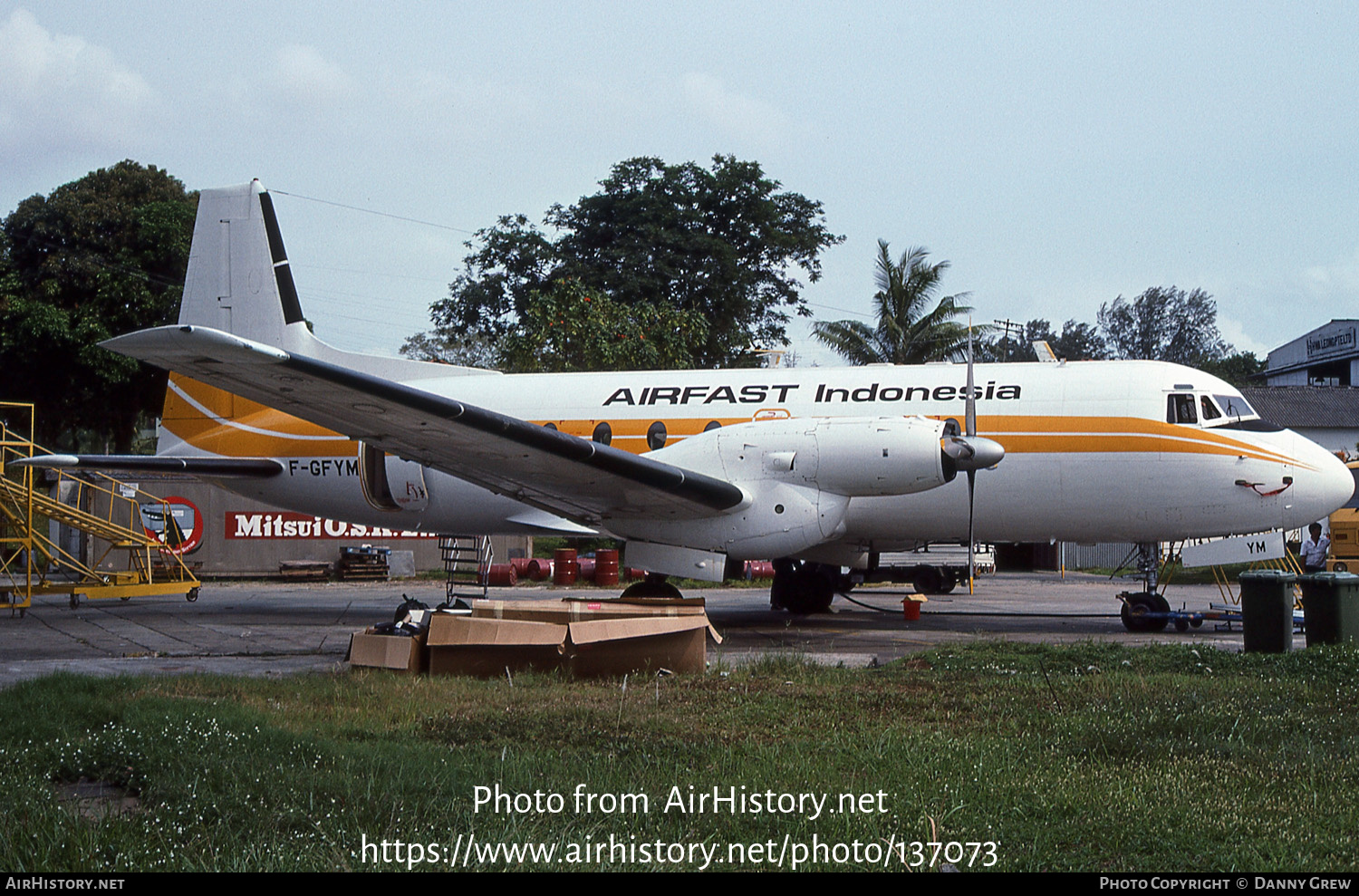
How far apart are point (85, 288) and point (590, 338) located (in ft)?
55.9

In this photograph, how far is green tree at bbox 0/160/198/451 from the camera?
111 ft

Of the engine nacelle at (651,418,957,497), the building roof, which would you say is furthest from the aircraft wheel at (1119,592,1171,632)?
the building roof

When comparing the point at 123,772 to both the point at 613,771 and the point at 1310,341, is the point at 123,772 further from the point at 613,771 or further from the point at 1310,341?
the point at 1310,341

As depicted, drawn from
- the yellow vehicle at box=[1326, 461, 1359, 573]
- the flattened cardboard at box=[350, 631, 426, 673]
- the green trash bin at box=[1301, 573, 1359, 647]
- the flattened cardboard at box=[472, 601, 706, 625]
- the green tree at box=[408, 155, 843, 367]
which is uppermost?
the green tree at box=[408, 155, 843, 367]

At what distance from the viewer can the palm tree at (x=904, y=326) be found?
124 feet

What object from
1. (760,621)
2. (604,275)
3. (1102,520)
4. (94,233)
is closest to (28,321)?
(94,233)

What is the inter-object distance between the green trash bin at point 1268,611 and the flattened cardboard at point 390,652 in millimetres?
7862

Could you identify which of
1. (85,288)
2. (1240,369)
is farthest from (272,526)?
(1240,369)

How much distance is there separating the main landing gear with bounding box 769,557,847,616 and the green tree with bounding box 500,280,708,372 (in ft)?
45.5

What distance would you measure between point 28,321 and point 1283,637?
34.5 metres

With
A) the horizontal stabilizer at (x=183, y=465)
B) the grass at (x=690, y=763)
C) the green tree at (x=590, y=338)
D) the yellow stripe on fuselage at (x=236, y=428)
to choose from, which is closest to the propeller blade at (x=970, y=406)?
the grass at (x=690, y=763)

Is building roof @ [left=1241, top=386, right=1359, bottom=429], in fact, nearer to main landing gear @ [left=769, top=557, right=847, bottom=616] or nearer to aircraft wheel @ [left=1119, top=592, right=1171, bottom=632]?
aircraft wheel @ [left=1119, top=592, right=1171, bottom=632]

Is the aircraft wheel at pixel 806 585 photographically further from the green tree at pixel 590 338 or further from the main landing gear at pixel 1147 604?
the green tree at pixel 590 338

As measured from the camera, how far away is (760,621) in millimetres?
15797
